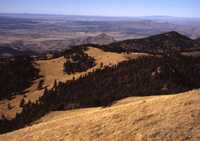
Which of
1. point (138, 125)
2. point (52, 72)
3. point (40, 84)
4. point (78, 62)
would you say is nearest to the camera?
point (138, 125)

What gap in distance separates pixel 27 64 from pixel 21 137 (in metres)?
45.5

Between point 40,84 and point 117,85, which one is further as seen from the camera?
point 40,84

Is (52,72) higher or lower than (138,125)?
lower

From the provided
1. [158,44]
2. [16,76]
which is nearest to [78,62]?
[16,76]

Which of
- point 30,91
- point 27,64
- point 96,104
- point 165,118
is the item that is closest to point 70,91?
point 30,91

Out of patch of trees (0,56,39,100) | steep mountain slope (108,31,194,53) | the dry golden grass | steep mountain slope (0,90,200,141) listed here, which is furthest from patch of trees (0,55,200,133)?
steep mountain slope (108,31,194,53)

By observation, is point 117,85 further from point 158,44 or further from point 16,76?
point 158,44

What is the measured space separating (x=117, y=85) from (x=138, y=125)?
1026 inches

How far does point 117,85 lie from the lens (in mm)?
41656

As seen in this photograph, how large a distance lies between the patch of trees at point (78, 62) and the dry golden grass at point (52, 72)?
970mm

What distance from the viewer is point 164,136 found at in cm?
1414

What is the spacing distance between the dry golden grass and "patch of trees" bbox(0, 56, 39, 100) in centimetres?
149

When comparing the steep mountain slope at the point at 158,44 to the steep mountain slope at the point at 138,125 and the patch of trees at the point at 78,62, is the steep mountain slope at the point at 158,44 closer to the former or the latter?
the patch of trees at the point at 78,62

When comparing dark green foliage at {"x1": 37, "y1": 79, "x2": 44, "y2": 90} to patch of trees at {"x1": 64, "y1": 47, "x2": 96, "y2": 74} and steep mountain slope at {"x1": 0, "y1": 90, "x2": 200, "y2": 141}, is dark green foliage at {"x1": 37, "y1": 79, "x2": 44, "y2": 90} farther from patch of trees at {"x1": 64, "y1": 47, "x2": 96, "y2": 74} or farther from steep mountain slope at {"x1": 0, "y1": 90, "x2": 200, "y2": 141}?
steep mountain slope at {"x1": 0, "y1": 90, "x2": 200, "y2": 141}
